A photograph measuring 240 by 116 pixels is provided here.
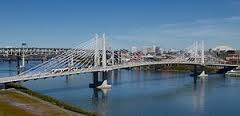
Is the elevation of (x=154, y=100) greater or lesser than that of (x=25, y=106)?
lesser

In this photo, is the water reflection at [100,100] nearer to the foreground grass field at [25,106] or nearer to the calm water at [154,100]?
the calm water at [154,100]

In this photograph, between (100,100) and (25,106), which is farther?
(100,100)

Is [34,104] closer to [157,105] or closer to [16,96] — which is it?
[16,96]

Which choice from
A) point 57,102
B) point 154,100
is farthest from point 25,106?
point 154,100

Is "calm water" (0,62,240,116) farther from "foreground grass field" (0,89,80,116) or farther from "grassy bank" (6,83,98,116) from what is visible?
"foreground grass field" (0,89,80,116)

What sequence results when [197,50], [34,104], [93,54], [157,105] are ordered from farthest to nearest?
[197,50] → [93,54] → [157,105] → [34,104]

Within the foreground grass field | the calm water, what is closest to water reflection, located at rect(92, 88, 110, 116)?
the calm water

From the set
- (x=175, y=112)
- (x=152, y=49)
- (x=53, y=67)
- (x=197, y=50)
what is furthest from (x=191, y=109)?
(x=152, y=49)

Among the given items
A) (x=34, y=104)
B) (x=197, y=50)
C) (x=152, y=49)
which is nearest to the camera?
(x=34, y=104)

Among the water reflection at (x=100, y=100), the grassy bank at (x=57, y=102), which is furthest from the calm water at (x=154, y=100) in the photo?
the grassy bank at (x=57, y=102)

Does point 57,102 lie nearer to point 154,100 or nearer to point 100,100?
point 100,100

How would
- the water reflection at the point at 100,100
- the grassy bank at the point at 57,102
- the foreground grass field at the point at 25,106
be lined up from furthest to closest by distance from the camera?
the water reflection at the point at 100,100 < the grassy bank at the point at 57,102 < the foreground grass field at the point at 25,106
